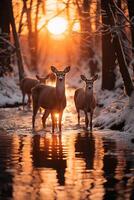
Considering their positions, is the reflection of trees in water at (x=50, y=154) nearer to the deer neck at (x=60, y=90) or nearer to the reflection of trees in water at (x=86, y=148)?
the reflection of trees in water at (x=86, y=148)

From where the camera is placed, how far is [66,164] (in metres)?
13.8

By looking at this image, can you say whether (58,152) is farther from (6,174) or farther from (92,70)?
(92,70)

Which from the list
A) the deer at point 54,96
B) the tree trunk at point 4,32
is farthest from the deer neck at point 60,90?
the tree trunk at point 4,32

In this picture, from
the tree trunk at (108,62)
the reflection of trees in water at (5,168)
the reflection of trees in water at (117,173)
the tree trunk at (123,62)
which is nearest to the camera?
the reflection of trees in water at (117,173)

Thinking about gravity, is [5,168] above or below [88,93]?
below

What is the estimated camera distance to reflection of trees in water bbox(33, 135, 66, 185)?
1320cm

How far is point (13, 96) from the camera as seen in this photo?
1444 inches

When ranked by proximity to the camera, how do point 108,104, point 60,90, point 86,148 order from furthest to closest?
point 108,104, point 60,90, point 86,148

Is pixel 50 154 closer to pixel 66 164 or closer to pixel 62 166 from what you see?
pixel 66 164

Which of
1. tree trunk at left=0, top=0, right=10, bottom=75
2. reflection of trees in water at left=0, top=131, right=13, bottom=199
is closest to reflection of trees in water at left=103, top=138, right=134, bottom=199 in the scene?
reflection of trees in water at left=0, top=131, right=13, bottom=199

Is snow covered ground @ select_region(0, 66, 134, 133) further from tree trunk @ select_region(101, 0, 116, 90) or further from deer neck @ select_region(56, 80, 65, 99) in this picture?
deer neck @ select_region(56, 80, 65, 99)

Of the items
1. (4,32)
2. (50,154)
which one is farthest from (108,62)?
(50,154)

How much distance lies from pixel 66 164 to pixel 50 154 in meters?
1.79

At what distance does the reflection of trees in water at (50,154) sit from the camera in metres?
13.2
